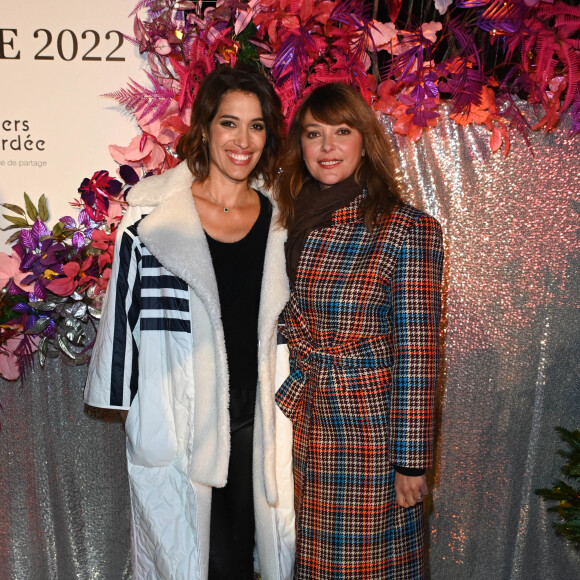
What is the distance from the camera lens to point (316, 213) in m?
1.91

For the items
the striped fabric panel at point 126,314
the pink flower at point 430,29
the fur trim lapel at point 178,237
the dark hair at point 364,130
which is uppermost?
the pink flower at point 430,29

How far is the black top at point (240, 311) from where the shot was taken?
1921 mm

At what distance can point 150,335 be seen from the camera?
1877mm

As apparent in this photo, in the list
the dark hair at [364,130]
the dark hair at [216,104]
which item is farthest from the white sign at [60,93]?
the dark hair at [364,130]

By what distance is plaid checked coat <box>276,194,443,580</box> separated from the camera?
67.6 inches

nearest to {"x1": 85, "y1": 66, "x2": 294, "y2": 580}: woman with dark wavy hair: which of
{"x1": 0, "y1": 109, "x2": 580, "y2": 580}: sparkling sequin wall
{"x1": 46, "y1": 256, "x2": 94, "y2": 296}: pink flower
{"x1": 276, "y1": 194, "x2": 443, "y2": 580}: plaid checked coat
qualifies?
{"x1": 276, "y1": 194, "x2": 443, "y2": 580}: plaid checked coat

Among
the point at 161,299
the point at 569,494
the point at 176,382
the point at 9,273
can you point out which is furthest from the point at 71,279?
the point at 569,494

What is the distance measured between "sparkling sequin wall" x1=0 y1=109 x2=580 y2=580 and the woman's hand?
0.66m

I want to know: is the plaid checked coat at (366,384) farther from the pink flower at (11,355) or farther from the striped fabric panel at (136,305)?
the pink flower at (11,355)

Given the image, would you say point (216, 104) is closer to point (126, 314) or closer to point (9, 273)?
point (126, 314)

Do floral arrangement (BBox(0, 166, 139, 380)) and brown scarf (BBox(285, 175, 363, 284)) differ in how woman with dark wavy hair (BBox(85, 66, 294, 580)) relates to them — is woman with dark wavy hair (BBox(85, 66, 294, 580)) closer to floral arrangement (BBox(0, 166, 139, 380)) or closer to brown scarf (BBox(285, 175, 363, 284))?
brown scarf (BBox(285, 175, 363, 284))

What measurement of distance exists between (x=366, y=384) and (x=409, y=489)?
0.99ft

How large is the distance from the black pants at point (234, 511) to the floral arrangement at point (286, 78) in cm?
83

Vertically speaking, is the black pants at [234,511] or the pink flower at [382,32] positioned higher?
the pink flower at [382,32]
